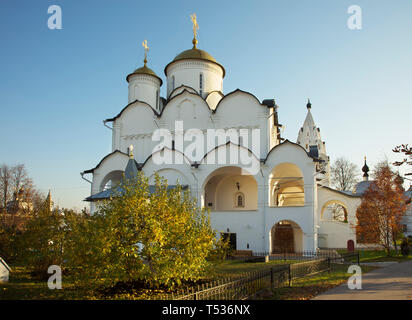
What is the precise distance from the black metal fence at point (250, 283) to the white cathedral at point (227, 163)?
7021 millimetres

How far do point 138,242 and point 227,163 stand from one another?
42.1 feet

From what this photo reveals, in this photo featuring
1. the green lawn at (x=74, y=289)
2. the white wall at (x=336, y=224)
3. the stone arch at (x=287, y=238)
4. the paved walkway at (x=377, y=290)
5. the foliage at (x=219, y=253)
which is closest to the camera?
the green lawn at (x=74, y=289)

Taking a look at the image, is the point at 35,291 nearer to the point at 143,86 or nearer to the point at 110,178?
the point at 110,178

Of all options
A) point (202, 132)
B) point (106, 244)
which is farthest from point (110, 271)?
point (202, 132)

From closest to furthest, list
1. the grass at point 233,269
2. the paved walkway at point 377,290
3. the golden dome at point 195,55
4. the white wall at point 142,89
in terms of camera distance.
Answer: the paved walkway at point 377,290
the grass at point 233,269
the golden dome at point 195,55
the white wall at point 142,89

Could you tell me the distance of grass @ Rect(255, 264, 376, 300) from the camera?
7.71 meters

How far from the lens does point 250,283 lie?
7168 mm

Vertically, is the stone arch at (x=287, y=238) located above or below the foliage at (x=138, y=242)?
below

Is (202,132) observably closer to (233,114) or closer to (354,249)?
(233,114)

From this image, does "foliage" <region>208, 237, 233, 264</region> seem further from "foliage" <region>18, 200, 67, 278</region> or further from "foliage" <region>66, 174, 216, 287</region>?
"foliage" <region>18, 200, 67, 278</region>

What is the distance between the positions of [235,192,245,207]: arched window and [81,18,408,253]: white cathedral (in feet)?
0.24

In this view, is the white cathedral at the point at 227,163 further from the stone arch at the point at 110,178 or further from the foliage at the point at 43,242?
the foliage at the point at 43,242

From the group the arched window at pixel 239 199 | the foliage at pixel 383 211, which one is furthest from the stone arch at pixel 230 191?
the foliage at pixel 383 211

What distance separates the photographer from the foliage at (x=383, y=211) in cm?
1886
